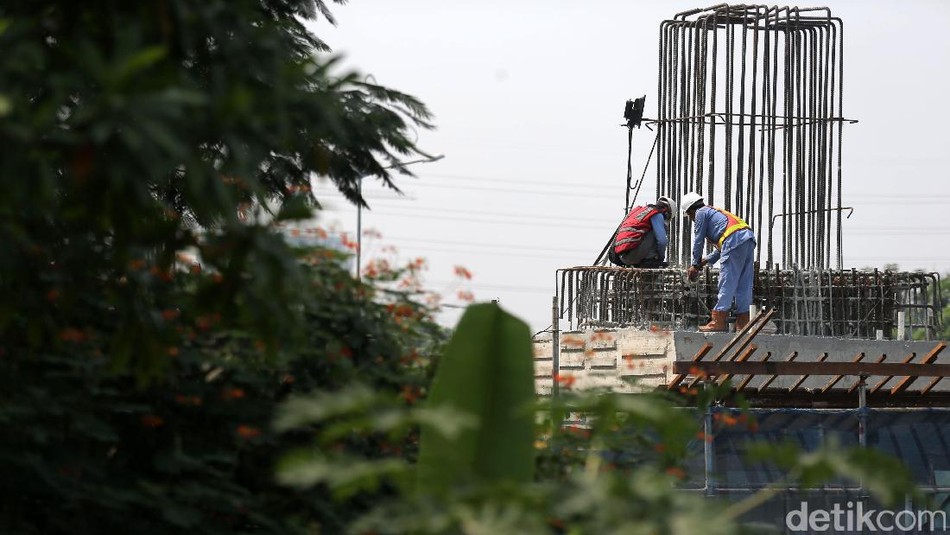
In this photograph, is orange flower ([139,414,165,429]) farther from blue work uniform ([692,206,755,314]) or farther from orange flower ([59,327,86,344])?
blue work uniform ([692,206,755,314])

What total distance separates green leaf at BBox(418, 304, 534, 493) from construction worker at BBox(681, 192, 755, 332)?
31.3 feet

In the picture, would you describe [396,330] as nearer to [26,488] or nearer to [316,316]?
[316,316]

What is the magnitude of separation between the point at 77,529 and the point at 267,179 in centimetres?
273

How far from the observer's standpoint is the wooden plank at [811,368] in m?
→ 11.4

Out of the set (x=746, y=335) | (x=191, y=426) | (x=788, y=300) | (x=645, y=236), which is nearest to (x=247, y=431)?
(x=191, y=426)

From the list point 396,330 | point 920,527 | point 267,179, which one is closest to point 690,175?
point 920,527

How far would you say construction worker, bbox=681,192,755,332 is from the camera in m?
13.8

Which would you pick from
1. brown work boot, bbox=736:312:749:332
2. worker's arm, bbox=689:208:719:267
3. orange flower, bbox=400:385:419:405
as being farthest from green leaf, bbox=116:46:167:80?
brown work boot, bbox=736:312:749:332

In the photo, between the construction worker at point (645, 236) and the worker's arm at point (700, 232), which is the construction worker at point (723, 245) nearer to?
the worker's arm at point (700, 232)

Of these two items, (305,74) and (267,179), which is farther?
(267,179)

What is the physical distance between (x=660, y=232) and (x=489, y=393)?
10611 millimetres

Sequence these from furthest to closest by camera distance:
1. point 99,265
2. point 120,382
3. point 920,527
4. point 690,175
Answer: point 690,175, point 920,527, point 120,382, point 99,265

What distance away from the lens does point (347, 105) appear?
598cm

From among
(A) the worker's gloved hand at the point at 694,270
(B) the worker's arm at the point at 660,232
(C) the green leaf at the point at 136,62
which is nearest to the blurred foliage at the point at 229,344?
(C) the green leaf at the point at 136,62
